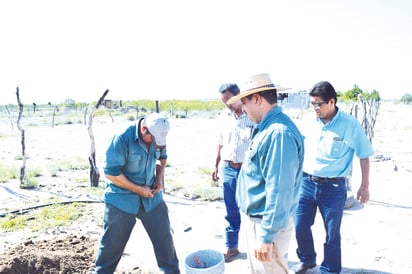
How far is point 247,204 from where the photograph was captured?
2.24 meters

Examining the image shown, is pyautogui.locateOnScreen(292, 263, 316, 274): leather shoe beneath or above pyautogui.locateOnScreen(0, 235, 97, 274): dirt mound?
beneath

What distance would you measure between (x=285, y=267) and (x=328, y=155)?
4.37 feet

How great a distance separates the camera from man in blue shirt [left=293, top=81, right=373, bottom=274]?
3.06m

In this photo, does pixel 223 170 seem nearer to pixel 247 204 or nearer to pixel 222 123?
pixel 222 123

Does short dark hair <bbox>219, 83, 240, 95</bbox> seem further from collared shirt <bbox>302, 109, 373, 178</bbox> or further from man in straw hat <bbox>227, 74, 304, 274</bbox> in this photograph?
man in straw hat <bbox>227, 74, 304, 274</bbox>

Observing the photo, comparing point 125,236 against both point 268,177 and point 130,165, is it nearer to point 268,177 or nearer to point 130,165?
point 130,165

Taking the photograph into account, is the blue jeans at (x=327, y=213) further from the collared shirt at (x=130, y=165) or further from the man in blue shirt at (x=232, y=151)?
the collared shirt at (x=130, y=165)

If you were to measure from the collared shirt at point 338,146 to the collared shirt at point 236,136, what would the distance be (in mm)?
756

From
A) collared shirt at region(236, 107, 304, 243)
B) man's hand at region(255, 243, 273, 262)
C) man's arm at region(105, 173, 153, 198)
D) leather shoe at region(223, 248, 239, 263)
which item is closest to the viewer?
collared shirt at region(236, 107, 304, 243)

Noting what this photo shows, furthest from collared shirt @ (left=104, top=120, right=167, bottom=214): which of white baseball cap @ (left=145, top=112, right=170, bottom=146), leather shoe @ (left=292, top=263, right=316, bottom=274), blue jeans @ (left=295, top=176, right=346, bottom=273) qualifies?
leather shoe @ (left=292, top=263, right=316, bottom=274)

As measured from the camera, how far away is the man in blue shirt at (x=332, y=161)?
10.1 ft

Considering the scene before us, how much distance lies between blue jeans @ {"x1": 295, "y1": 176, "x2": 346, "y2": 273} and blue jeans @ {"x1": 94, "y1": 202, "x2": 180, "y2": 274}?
1378mm

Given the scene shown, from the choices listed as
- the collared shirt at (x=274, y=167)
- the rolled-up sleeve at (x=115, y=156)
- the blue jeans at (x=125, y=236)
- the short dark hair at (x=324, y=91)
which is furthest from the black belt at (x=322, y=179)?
the rolled-up sleeve at (x=115, y=156)

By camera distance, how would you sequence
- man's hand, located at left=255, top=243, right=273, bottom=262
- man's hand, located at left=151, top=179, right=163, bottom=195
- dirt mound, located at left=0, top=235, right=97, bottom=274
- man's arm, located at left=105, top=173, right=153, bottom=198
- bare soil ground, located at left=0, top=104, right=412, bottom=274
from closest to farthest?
man's hand, located at left=255, top=243, right=273, bottom=262 < man's arm, located at left=105, top=173, right=153, bottom=198 < man's hand, located at left=151, top=179, right=163, bottom=195 < dirt mound, located at left=0, top=235, right=97, bottom=274 < bare soil ground, located at left=0, top=104, right=412, bottom=274
